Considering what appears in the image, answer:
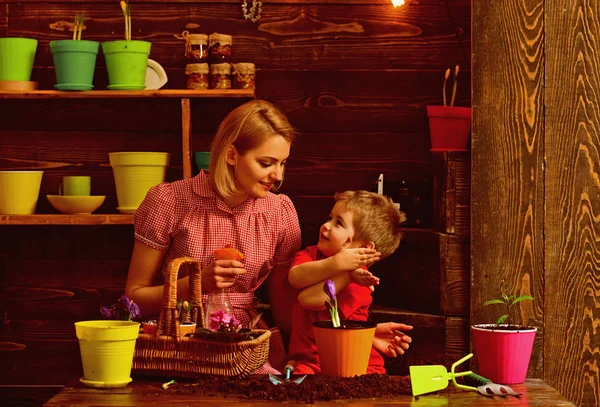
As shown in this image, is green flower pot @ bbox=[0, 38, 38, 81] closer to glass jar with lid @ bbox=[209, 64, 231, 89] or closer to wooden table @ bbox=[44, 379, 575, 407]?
glass jar with lid @ bbox=[209, 64, 231, 89]

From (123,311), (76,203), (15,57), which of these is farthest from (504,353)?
(15,57)

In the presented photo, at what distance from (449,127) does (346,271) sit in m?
0.80

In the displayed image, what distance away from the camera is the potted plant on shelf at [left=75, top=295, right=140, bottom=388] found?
2.03 meters

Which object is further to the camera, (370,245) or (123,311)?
(370,245)

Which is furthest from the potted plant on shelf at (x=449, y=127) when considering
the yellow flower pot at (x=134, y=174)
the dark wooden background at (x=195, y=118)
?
the yellow flower pot at (x=134, y=174)

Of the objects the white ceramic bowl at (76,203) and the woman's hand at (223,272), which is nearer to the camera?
the woman's hand at (223,272)

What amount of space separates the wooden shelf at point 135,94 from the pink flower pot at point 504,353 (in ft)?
4.45

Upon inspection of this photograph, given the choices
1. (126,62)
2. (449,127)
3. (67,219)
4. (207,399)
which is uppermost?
(126,62)

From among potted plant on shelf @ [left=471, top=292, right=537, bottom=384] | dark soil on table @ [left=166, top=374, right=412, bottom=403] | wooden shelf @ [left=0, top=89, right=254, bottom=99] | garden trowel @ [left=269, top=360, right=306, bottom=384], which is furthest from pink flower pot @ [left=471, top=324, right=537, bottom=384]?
wooden shelf @ [left=0, top=89, right=254, bottom=99]

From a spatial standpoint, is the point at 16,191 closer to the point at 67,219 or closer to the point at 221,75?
the point at 67,219

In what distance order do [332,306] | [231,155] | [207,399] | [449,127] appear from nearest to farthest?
[207,399], [332,306], [231,155], [449,127]

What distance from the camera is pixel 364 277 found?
246cm

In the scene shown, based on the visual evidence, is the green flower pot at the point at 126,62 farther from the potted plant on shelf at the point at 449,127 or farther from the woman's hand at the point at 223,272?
the potted plant on shelf at the point at 449,127

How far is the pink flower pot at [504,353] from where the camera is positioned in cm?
219
